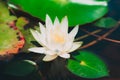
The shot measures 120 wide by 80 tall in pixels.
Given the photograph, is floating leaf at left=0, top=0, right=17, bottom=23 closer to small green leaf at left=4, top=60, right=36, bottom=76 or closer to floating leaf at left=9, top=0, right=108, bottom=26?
floating leaf at left=9, top=0, right=108, bottom=26

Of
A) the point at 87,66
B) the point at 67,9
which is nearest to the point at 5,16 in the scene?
the point at 67,9

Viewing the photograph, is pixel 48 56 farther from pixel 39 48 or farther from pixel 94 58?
pixel 94 58

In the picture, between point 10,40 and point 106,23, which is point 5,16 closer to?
point 10,40

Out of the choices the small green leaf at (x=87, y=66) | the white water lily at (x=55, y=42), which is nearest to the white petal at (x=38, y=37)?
the white water lily at (x=55, y=42)

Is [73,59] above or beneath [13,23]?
beneath

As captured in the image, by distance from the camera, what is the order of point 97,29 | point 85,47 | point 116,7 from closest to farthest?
point 85,47, point 97,29, point 116,7

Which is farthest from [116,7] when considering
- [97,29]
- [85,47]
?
[85,47]

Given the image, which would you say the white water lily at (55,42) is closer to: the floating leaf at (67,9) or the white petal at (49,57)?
the white petal at (49,57)
